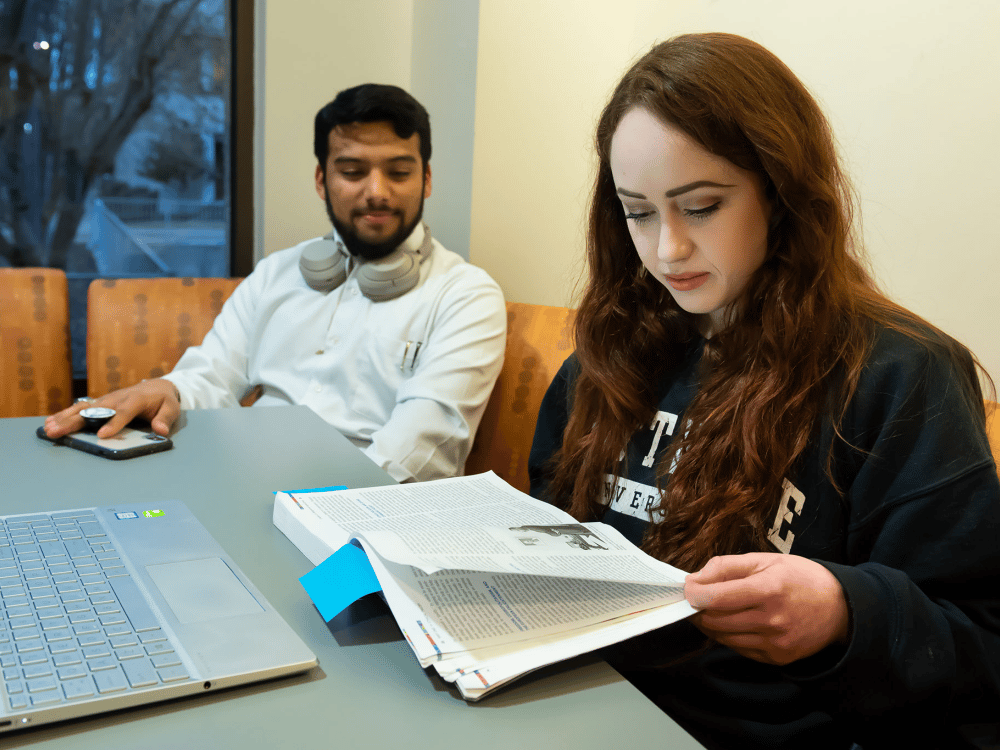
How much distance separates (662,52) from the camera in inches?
34.4

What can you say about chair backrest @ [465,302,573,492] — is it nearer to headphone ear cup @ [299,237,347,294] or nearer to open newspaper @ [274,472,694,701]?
headphone ear cup @ [299,237,347,294]

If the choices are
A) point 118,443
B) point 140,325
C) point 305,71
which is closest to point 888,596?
point 118,443

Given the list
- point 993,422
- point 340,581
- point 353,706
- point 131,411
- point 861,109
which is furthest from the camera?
point 861,109

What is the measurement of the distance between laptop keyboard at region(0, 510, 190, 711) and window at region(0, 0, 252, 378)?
2053 mm

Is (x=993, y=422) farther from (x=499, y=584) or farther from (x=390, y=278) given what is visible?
(x=390, y=278)

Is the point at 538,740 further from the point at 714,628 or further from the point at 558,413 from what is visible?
the point at 558,413

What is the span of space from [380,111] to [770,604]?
5.19 ft

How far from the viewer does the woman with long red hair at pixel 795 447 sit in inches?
27.6

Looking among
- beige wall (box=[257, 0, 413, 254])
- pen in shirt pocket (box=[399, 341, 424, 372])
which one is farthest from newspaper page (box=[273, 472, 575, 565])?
beige wall (box=[257, 0, 413, 254])

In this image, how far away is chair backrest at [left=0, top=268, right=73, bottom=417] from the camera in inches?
81.8

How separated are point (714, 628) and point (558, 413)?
57 centimetres

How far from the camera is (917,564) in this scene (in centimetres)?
75

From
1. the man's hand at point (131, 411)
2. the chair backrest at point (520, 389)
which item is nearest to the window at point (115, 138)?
the chair backrest at point (520, 389)

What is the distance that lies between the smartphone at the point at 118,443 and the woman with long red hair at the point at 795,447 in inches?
25.9
